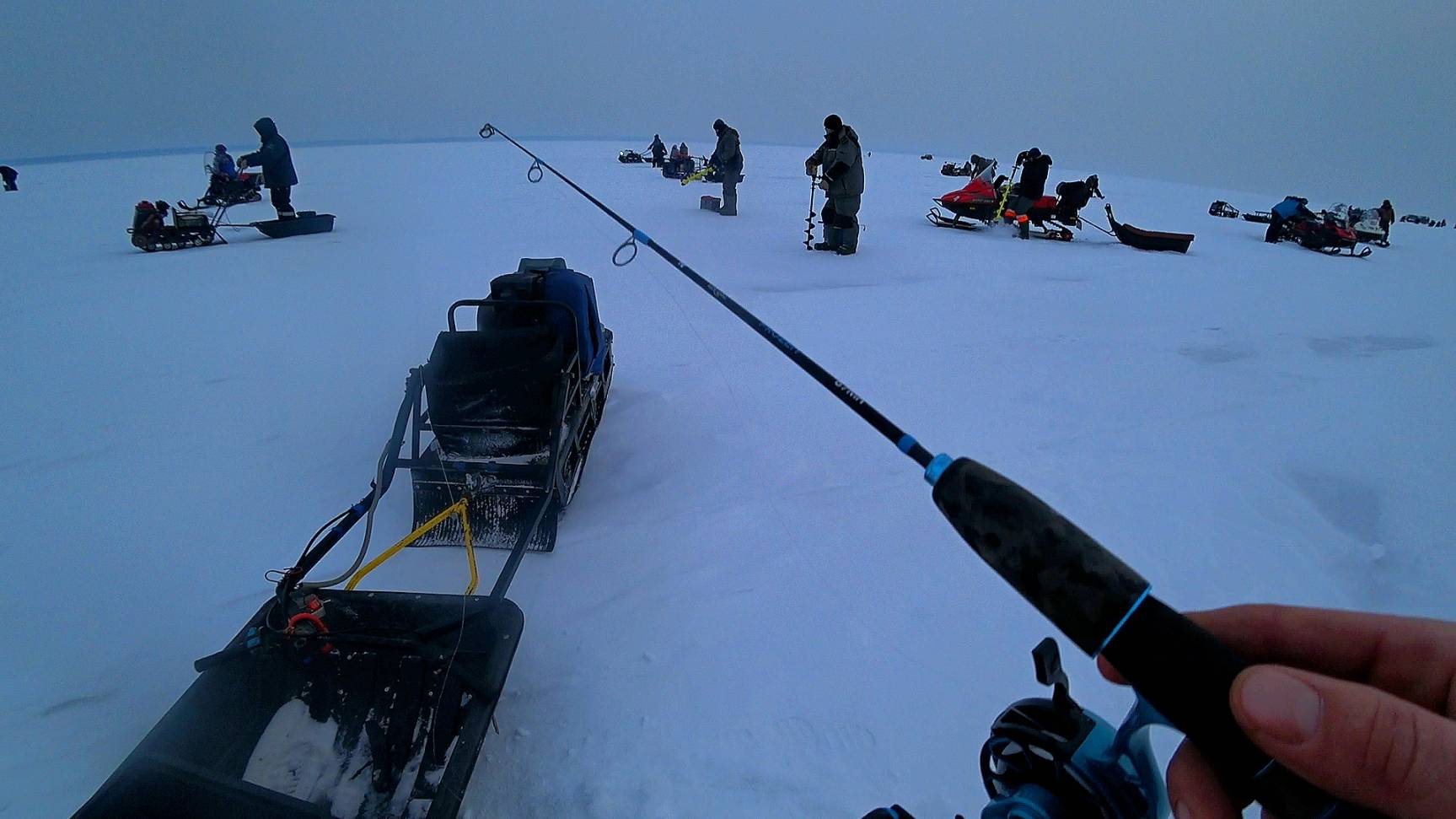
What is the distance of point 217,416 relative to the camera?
441 centimetres

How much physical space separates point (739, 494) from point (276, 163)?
11.9m

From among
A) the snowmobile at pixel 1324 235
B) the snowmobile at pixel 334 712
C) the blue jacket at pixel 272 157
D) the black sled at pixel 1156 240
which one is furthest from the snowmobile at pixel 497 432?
the snowmobile at pixel 1324 235

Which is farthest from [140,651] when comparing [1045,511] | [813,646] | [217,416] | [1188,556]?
[1188,556]

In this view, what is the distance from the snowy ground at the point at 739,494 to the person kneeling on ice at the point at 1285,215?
480 cm

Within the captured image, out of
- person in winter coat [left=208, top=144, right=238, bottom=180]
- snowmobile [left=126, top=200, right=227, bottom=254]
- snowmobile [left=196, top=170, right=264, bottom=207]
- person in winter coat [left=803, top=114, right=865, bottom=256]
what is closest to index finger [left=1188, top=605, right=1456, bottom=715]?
person in winter coat [left=803, top=114, right=865, bottom=256]

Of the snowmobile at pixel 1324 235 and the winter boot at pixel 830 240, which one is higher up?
the snowmobile at pixel 1324 235

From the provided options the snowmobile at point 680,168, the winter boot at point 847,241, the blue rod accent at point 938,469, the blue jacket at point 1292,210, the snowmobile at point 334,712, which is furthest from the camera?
the snowmobile at point 680,168

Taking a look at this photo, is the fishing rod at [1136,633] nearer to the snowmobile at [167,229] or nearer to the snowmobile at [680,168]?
the snowmobile at [167,229]

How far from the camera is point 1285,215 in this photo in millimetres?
12164

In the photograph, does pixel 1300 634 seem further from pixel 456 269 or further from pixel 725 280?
pixel 456 269

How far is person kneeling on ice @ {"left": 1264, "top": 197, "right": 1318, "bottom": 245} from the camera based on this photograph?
475 inches

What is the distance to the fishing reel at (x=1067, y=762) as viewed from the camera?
42.5 inches

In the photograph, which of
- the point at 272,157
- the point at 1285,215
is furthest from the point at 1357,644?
the point at 1285,215

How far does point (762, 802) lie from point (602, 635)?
0.95 m
